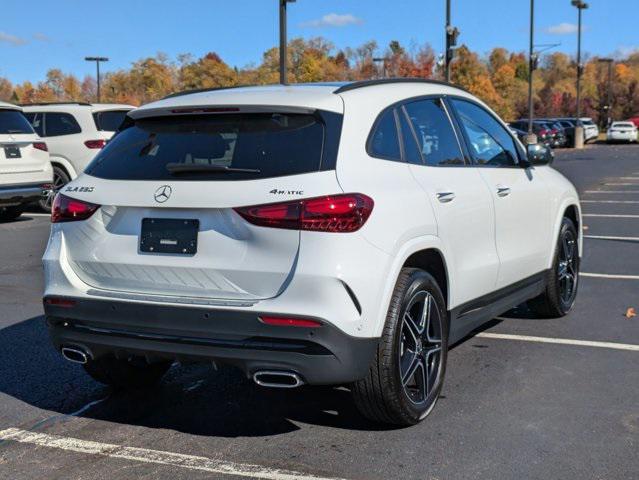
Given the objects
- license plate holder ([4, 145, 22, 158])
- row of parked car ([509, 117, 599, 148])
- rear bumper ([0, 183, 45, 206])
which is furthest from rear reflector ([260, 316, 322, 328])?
row of parked car ([509, 117, 599, 148])

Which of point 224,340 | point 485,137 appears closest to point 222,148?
point 224,340

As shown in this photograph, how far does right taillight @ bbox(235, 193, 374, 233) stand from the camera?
3555mm

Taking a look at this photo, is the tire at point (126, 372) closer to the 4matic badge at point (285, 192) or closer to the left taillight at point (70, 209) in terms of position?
the left taillight at point (70, 209)

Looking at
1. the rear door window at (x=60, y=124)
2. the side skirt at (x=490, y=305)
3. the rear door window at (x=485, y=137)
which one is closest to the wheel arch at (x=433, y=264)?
the side skirt at (x=490, y=305)

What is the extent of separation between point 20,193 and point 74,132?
258cm

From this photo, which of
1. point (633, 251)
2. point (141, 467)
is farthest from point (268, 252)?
point (633, 251)

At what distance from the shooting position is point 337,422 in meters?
4.26

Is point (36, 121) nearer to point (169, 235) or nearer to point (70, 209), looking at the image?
point (70, 209)

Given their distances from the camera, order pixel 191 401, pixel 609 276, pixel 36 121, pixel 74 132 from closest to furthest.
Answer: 1. pixel 191 401
2. pixel 609 276
3. pixel 74 132
4. pixel 36 121

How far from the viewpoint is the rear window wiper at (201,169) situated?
12.3 ft

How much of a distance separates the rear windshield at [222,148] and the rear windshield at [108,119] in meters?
11.3

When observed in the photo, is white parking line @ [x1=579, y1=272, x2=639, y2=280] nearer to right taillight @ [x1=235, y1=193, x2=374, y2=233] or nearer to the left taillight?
right taillight @ [x1=235, y1=193, x2=374, y2=233]

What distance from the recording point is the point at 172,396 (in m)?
4.74

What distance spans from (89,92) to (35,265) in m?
92.8
